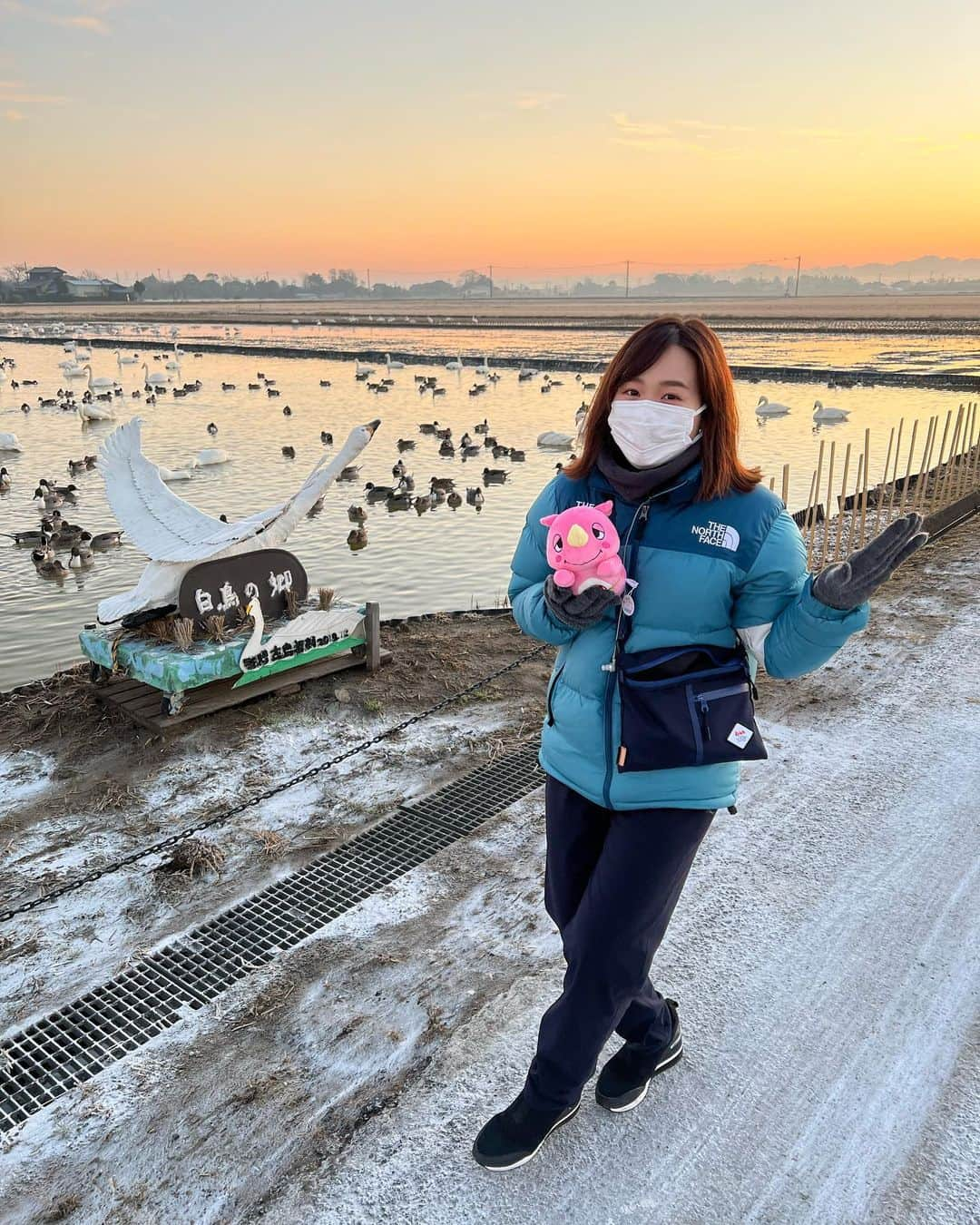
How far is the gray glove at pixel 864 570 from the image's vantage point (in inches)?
87.6

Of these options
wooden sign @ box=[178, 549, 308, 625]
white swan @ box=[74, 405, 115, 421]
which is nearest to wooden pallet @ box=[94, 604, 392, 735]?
wooden sign @ box=[178, 549, 308, 625]

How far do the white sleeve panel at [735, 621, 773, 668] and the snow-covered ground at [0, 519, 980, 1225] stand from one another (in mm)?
1634

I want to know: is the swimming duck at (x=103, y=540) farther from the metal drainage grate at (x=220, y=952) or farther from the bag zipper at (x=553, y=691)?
the bag zipper at (x=553, y=691)

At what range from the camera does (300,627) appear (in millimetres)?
6516

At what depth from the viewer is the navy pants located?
8.13 feet

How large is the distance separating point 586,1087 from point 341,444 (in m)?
20.0

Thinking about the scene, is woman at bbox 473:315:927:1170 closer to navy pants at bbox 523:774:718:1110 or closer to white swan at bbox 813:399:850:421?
navy pants at bbox 523:774:718:1110

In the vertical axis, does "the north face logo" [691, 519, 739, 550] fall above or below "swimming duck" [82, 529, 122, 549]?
above

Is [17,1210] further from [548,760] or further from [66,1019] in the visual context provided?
[548,760]

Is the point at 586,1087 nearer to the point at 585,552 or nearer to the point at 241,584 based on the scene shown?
the point at 585,552

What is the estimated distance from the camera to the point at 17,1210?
106 inches

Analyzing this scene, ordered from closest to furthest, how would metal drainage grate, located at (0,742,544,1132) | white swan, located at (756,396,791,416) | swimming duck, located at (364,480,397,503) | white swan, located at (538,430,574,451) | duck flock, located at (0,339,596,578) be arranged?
metal drainage grate, located at (0,742,544,1132) < duck flock, located at (0,339,596,578) < swimming duck, located at (364,480,397,503) < white swan, located at (538,430,574,451) < white swan, located at (756,396,791,416)

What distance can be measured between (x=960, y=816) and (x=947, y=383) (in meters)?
29.0

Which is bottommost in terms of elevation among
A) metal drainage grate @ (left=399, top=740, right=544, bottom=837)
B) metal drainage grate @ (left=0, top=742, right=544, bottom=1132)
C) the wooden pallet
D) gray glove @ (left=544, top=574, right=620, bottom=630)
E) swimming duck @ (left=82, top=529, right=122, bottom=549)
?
swimming duck @ (left=82, top=529, right=122, bottom=549)
